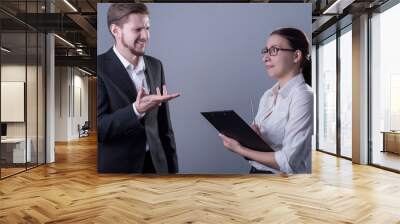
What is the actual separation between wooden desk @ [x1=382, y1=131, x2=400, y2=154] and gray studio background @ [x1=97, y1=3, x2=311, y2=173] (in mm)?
2837

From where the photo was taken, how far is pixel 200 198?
A: 17.2ft

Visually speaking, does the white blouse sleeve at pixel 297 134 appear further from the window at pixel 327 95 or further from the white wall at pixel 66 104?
the white wall at pixel 66 104

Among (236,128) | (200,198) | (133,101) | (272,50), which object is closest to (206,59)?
(272,50)

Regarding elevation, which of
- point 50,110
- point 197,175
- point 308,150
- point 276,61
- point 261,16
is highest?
point 261,16

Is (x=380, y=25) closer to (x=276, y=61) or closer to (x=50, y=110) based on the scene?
(x=276, y=61)

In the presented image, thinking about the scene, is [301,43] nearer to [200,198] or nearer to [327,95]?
[200,198]

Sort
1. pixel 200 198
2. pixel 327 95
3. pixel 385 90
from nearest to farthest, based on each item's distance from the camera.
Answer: pixel 200 198, pixel 385 90, pixel 327 95

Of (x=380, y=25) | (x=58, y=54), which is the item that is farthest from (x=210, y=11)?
(x=58, y=54)

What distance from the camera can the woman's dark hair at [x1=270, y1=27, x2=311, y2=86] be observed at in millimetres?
6715

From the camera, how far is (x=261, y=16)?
22.5 feet

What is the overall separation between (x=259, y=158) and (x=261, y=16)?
238 centimetres

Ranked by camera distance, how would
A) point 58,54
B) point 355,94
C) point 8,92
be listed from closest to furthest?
point 8,92, point 355,94, point 58,54

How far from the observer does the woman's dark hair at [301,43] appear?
6.71 metres

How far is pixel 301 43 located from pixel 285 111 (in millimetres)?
1188
